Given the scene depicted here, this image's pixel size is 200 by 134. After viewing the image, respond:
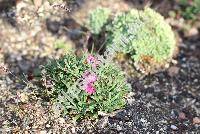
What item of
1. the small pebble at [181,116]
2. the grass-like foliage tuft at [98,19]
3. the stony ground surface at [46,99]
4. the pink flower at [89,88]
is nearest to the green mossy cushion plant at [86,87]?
the pink flower at [89,88]

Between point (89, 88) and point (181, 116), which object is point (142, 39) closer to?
point (181, 116)

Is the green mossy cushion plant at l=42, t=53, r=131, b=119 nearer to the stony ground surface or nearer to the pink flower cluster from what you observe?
the pink flower cluster

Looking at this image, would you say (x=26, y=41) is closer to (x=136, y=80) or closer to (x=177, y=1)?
(x=136, y=80)

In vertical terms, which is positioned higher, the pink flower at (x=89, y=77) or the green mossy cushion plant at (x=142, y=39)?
the green mossy cushion plant at (x=142, y=39)

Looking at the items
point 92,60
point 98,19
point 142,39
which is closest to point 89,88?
point 92,60

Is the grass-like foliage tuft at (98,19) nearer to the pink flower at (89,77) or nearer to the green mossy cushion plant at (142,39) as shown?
the green mossy cushion plant at (142,39)

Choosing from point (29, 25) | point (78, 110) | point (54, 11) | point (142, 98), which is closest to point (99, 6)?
point (54, 11)

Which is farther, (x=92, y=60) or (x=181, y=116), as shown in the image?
(x=181, y=116)
